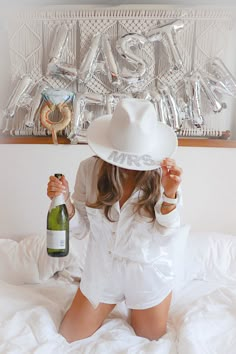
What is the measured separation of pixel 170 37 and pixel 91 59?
1.14ft

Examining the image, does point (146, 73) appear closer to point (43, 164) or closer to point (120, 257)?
point (43, 164)

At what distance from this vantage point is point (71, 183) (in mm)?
1597

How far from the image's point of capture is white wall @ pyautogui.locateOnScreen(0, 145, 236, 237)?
157 cm

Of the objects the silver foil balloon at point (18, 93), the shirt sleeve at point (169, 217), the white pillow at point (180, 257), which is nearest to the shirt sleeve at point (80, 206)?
the shirt sleeve at point (169, 217)

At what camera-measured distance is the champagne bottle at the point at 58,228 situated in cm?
103

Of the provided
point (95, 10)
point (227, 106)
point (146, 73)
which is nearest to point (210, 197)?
point (227, 106)

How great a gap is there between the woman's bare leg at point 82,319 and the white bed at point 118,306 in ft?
0.08

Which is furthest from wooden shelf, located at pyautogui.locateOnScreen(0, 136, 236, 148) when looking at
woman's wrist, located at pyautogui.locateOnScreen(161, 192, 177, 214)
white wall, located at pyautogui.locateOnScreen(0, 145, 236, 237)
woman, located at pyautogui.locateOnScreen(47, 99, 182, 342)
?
woman's wrist, located at pyautogui.locateOnScreen(161, 192, 177, 214)

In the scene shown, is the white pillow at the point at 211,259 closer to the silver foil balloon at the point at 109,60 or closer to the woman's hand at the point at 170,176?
the woman's hand at the point at 170,176

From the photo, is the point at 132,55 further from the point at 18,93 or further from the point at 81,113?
the point at 18,93

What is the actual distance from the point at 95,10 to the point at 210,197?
985 mm

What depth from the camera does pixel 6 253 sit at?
140 centimetres

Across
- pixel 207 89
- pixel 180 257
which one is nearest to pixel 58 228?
pixel 180 257

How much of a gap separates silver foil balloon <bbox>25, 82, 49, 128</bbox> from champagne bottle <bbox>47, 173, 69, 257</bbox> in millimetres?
551
